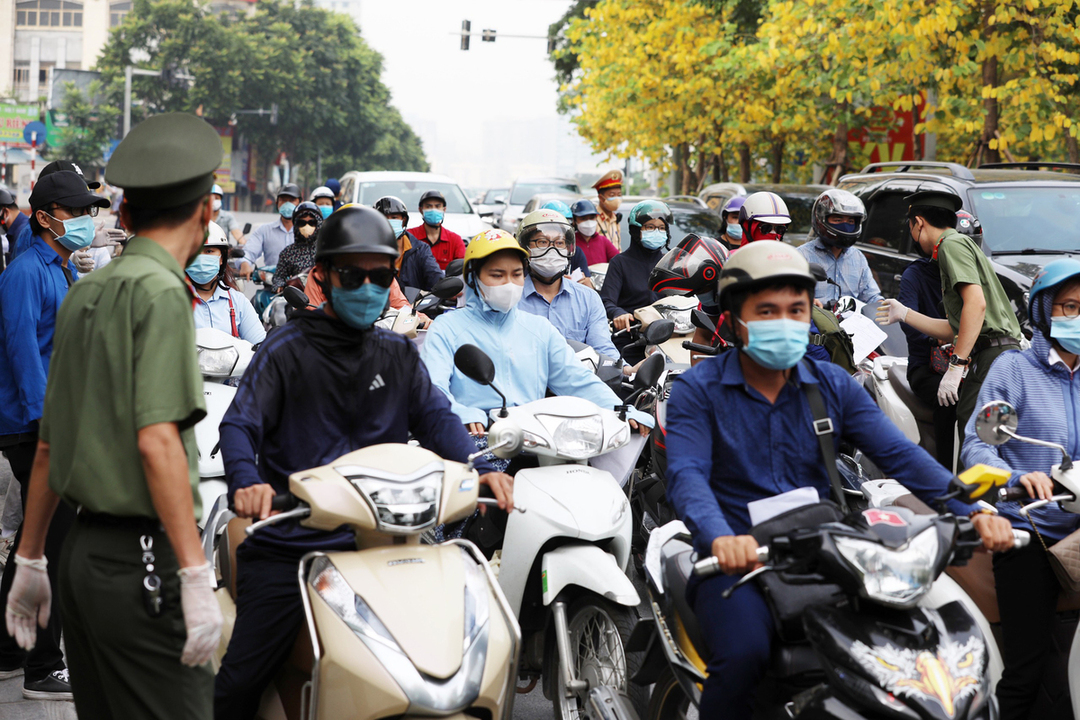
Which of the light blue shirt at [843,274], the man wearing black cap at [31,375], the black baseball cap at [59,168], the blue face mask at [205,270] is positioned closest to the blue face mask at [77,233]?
the man wearing black cap at [31,375]

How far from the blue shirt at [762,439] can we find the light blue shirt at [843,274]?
398 centimetres

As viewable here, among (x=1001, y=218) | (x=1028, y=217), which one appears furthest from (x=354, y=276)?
(x=1028, y=217)

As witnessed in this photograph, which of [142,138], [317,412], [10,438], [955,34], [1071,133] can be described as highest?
[955,34]

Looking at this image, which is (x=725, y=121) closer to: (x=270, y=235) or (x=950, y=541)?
(x=270, y=235)

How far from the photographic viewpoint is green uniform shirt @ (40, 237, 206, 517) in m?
2.57

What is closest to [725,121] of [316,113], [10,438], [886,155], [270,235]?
[886,155]

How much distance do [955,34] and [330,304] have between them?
11748 mm

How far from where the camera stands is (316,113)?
7006 cm

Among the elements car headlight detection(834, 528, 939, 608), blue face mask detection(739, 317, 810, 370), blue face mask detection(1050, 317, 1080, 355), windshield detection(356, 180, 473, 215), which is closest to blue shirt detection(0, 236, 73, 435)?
blue face mask detection(739, 317, 810, 370)

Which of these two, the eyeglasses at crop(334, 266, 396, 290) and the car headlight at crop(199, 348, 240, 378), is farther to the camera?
the car headlight at crop(199, 348, 240, 378)

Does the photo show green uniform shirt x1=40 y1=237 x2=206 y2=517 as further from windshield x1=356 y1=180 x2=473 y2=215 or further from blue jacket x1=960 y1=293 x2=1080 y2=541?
windshield x1=356 y1=180 x2=473 y2=215

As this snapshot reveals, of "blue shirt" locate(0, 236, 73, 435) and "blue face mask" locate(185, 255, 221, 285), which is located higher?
"blue face mask" locate(185, 255, 221, 285)

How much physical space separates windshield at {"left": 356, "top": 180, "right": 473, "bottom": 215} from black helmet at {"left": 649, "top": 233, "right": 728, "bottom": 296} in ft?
27.5

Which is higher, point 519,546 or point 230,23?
point 230,23
